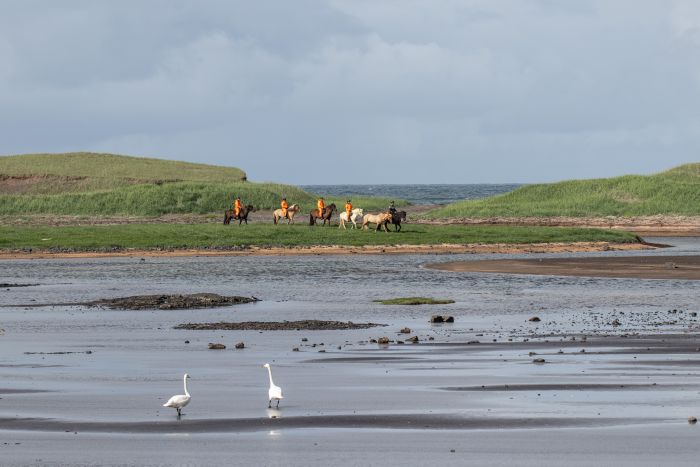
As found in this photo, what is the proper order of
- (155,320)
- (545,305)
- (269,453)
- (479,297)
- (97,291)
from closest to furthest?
(269,453) < (155,320) < (545,305) < (479,297) < (97,291)

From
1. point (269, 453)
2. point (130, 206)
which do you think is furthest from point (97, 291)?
point (130, 206)

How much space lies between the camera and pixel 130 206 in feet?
309

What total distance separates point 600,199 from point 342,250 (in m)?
39.2

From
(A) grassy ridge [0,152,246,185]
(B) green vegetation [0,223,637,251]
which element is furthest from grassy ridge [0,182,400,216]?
(B) green vegetation [0,223,637,251]

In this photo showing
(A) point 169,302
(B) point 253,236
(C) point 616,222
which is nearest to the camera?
(A) point 169,302

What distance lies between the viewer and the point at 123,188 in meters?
102

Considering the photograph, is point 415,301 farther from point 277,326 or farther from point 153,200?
point 153,200

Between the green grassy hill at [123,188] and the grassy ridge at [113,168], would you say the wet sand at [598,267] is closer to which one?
the green grassy hill at [123,188]

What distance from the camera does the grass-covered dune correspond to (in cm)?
9600

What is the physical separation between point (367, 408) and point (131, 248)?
155ft

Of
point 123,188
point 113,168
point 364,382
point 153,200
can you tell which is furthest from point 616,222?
point 364,382

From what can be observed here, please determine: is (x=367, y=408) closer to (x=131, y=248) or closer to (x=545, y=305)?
(x=545, y=305)

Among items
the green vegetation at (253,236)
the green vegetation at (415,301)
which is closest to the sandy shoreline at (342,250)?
the green vegetation at (253,236)

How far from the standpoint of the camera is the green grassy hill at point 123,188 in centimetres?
9425
